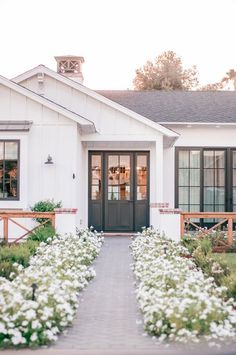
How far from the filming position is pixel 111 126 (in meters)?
19.0

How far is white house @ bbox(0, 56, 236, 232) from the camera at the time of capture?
56.1ft

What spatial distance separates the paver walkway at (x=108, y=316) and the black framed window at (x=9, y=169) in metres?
4.70

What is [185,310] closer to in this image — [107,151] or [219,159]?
[107,151]

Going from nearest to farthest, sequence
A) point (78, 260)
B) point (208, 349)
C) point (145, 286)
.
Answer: point (208, 349) → point (145, 286) → point (78, 260)

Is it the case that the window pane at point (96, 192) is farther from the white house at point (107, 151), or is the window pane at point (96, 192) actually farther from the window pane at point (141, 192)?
the window pane at point (141, 192)

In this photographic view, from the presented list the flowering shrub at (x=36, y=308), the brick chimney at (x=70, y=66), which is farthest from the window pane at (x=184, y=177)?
the flowering shrub at (x=36, y=308)

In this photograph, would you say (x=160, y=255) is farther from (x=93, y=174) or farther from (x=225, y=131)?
(x=225, y=131)

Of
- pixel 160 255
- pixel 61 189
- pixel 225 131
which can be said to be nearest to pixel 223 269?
pixel 160 255

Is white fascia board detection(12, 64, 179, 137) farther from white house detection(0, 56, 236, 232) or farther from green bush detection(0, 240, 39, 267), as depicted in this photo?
green bush detection(0, 240, 39, 267)

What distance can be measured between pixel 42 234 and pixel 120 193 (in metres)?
5.68

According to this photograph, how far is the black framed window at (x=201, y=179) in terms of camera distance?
68.9 ft

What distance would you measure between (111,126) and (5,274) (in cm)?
907

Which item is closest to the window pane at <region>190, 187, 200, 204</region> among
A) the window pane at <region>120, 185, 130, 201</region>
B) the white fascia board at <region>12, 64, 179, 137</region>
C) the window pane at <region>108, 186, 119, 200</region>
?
the window pane at <region>120, 185, 130, 201</region>

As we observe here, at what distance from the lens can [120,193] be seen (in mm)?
20047
